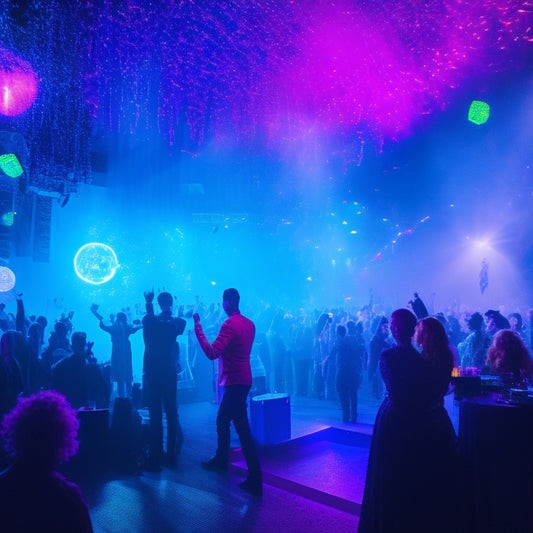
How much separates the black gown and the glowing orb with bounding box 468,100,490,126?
7.31 meters

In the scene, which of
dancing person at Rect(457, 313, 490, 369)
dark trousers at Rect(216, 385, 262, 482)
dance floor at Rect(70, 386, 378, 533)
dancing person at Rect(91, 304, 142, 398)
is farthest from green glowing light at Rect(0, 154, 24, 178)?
dancing person at Rect(457, 313, 490, 369)

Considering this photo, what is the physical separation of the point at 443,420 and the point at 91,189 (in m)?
17.5

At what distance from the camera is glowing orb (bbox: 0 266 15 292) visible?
14000 millimetres

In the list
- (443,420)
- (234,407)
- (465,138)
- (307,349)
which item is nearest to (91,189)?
(307,349)

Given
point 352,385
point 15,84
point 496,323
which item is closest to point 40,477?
point 352,385

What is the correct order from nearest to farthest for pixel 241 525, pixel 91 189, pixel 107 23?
pixel 241 525
pixel 107 23
pixel 91 189

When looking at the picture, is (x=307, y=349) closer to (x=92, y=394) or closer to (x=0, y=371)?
(x=92, y=394)

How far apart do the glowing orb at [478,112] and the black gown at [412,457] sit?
731cm

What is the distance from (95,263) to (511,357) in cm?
1653

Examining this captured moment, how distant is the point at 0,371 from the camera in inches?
156

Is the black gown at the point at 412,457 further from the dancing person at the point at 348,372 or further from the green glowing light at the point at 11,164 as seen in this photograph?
the green glowing light at the point at 11,164

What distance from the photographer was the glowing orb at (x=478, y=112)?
793cm

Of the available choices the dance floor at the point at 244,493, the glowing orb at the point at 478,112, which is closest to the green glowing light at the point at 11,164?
the dance floor at the point at 244,493

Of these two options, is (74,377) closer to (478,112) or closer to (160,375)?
(160,375)
